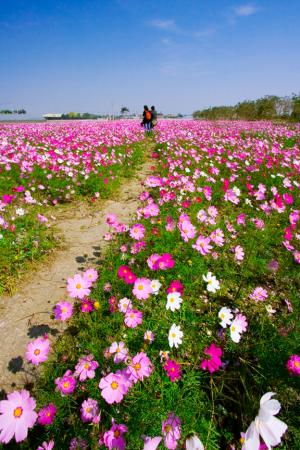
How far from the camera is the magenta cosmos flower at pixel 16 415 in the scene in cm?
106

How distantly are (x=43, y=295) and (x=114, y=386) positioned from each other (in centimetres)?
150

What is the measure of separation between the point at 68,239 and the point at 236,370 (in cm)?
257

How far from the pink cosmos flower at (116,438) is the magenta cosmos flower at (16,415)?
0.33m

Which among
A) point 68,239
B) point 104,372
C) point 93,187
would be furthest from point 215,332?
point 93,187

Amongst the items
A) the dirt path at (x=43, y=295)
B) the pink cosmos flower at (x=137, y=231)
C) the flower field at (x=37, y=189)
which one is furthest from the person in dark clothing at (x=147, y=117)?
the pink cosmos flower at (x=137, y=231)

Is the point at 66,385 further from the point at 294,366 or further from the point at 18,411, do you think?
the point at 294,366

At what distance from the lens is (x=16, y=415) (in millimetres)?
1129

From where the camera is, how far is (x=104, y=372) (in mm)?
1481

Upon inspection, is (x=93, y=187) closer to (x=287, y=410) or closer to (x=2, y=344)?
(x=2, y=344)

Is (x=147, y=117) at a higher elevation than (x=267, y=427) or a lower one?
higher

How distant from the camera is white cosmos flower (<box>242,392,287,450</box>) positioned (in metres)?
0.81

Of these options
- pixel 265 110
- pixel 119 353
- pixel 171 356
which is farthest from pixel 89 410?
pixel 265 110

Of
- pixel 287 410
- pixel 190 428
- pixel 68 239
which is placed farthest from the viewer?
pixel 68 239

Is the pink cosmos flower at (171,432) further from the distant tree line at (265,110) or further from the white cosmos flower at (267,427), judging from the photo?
the distant tree line at (265,110)
